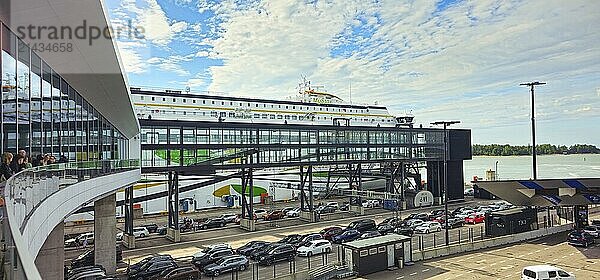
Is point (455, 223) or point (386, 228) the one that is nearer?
point (386, 228)

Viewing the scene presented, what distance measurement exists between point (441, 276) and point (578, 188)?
13.2 meters

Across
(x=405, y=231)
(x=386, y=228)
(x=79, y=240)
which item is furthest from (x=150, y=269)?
(x=405, y=231)

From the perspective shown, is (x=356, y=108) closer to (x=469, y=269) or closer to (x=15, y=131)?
(x=469, y=269)

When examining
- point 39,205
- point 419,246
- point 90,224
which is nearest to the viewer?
point 39,205

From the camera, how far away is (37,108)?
9.55 meters

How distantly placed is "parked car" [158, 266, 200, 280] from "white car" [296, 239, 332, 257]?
6449 millimetres

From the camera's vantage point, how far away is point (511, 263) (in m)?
21.4

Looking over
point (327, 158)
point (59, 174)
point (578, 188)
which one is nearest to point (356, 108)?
point (327, 158)

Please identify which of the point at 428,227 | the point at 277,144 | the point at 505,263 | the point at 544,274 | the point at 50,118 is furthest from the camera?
the point at 277,144

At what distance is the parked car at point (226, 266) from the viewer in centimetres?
2053

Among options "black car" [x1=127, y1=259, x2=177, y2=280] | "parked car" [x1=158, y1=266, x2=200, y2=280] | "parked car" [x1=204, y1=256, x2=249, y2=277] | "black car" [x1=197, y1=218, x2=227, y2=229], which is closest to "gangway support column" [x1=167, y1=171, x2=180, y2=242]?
"black car" [x1=197, y1=218, x2=227, y2=229]

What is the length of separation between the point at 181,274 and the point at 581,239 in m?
22.8

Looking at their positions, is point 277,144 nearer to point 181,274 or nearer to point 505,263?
point 181,274

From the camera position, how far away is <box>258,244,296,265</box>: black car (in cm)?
2230
